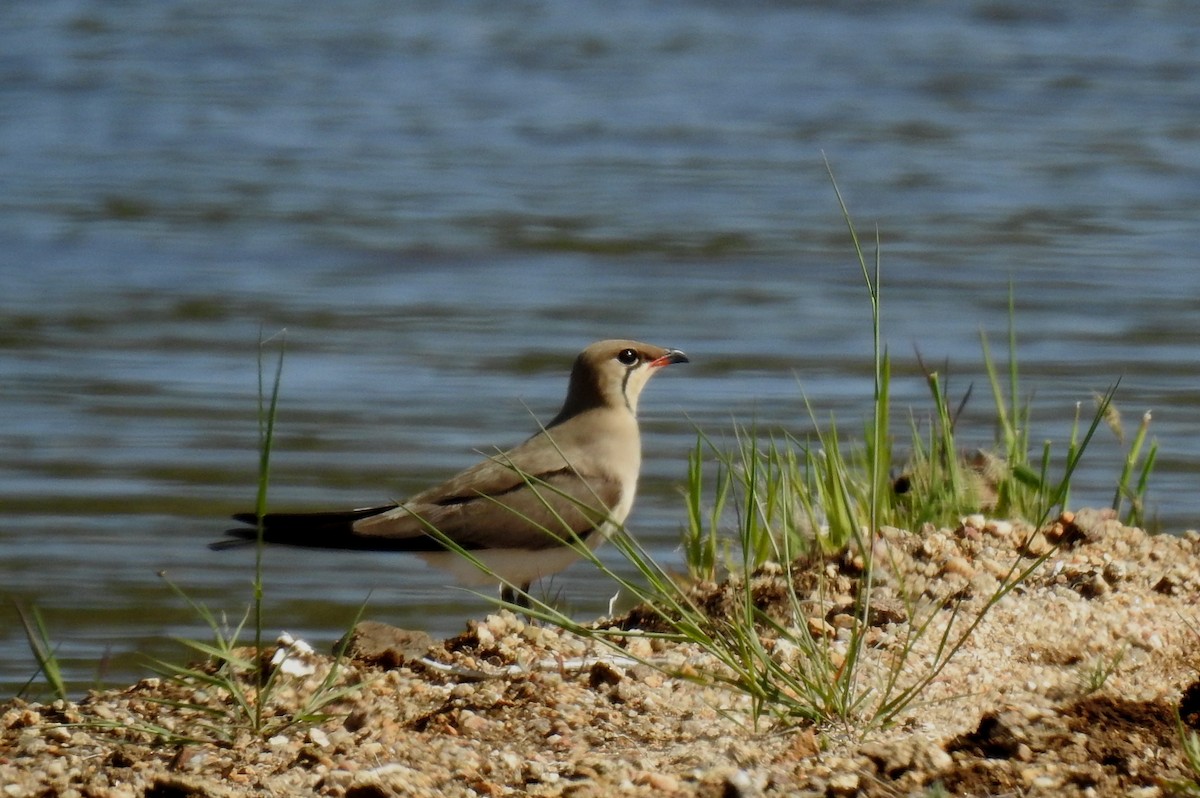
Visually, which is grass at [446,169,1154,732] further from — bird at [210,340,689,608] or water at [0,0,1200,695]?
water at [0,0,1200,695]

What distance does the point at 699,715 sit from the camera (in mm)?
3553

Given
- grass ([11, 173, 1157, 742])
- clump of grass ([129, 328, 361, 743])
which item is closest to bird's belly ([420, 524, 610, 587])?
grass ([11, 173, 1157, 742])

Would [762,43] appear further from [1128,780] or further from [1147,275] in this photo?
[1128,780]

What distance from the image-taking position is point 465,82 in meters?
17.3

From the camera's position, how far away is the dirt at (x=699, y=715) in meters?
3.17

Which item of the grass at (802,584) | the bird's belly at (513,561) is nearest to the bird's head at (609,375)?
the grass at (802,584)

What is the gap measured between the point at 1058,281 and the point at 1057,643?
663cm

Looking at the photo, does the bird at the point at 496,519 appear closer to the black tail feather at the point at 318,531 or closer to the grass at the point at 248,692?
the black tail feather at the point at 318,531

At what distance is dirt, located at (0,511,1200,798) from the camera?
3.17 m

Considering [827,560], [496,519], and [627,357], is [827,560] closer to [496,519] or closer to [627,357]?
[496,519]

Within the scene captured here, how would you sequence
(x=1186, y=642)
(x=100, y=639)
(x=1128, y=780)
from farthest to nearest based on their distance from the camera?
(x=100, y=639), (x=1186, y=642), (x=1128, y=780)

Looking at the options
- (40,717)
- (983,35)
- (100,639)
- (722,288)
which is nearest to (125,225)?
(722,288)

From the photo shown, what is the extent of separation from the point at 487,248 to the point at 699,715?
26.0 ft

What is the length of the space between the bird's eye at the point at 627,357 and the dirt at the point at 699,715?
6.30 ft
